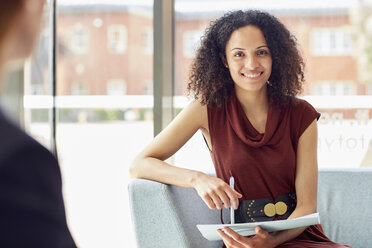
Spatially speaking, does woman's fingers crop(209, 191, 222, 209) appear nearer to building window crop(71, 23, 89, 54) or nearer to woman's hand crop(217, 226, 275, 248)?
woman's hand crop(217, 226, 275, 248)

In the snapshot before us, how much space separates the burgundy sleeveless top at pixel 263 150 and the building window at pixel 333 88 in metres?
1.18

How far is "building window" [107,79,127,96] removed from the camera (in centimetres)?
343

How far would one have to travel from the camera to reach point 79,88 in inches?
137

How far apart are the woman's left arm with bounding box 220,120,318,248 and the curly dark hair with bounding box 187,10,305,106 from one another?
0.19m

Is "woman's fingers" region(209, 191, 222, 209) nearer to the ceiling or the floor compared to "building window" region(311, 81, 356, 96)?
nearer to the floor

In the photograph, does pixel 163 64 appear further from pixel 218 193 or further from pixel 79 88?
pixel 218 193

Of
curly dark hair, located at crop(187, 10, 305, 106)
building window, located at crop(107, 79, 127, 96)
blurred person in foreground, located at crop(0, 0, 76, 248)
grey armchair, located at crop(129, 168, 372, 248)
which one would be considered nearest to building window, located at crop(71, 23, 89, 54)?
building window, located at crop(107, 79, 127, 96)

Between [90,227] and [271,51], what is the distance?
1947mm

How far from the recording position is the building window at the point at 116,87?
3434 mm

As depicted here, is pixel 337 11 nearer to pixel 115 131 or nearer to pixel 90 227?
pixel 115 131

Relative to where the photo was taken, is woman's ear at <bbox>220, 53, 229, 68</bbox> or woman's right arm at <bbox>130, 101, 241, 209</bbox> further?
woman's ear at <bbox>220, 53, 229, 68</bbox>

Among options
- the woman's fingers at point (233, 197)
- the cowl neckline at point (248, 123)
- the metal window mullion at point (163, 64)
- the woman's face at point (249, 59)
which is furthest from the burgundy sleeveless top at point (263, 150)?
the metal window mullion at point (163, 64)

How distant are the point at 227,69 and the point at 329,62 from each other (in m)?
1.28

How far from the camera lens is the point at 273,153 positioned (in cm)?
209
